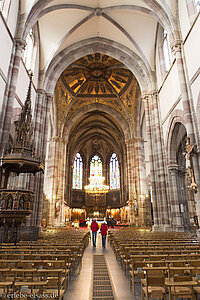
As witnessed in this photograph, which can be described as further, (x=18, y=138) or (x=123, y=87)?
(x=123, y=87)

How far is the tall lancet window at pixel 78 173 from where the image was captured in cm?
3822

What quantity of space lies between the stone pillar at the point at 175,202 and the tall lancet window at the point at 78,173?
2656 centimetres

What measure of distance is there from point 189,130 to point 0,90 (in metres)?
8.26

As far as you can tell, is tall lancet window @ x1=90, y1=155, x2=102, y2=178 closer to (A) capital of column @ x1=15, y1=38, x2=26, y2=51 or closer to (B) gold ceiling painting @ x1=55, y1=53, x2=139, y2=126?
(B) gold ceiling painting @ x1=55, y1=53, x2=139, y2=126

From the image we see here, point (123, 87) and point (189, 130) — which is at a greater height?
point (123, 87)

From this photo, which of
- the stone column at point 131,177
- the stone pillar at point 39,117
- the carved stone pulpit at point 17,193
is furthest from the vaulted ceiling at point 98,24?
the stone column at point 131,177

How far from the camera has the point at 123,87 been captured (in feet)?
79.7

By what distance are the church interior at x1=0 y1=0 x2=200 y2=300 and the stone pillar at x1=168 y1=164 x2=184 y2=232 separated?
58 millimetres

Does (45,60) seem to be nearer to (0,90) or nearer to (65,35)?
(65,35)

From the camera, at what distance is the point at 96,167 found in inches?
1490

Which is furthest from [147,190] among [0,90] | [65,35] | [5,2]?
[5,2]

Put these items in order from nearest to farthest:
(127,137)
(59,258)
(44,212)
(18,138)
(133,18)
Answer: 1. (59,258)
2. (18,138)
3. (133,18)
4. (44,212)
5. (127,137)

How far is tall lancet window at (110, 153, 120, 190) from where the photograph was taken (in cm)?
3803

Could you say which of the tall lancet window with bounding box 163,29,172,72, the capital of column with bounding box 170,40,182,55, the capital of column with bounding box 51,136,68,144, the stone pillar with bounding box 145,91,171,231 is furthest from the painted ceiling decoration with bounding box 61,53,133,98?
the capital of column with bounding box 170,40,182,55
